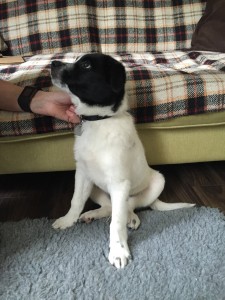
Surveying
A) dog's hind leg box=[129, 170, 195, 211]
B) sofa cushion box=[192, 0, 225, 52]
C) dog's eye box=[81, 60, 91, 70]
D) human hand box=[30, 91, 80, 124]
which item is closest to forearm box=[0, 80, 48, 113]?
human hand box=[30, 91, 80, 124]

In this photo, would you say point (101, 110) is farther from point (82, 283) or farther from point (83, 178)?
point (82, 283)

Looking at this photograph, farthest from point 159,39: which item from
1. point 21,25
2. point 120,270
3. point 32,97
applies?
point 120,270

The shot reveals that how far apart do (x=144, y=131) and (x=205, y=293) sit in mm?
792

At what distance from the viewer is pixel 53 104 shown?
4.38ft

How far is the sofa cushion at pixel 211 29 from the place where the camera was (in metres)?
2.07

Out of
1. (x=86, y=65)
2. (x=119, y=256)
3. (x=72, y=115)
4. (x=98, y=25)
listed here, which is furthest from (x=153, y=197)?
(x=98, y=25)

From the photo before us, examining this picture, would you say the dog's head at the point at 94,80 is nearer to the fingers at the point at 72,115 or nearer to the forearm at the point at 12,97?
the fingers at the point at 72,115

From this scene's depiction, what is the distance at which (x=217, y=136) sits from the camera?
161cm

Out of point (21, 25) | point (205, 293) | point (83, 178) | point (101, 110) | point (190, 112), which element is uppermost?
point (21, 25)

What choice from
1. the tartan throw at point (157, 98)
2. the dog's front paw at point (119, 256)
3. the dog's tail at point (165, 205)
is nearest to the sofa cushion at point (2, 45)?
the tartan throw at point (157, 98)

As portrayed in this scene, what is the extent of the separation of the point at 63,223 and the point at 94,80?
607mm

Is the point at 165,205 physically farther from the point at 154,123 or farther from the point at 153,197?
the point at 154,123

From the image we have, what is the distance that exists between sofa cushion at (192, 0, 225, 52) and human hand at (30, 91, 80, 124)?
1.23 meters

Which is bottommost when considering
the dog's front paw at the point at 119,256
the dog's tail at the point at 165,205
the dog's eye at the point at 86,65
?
the dog's tail at the point at 165,205
